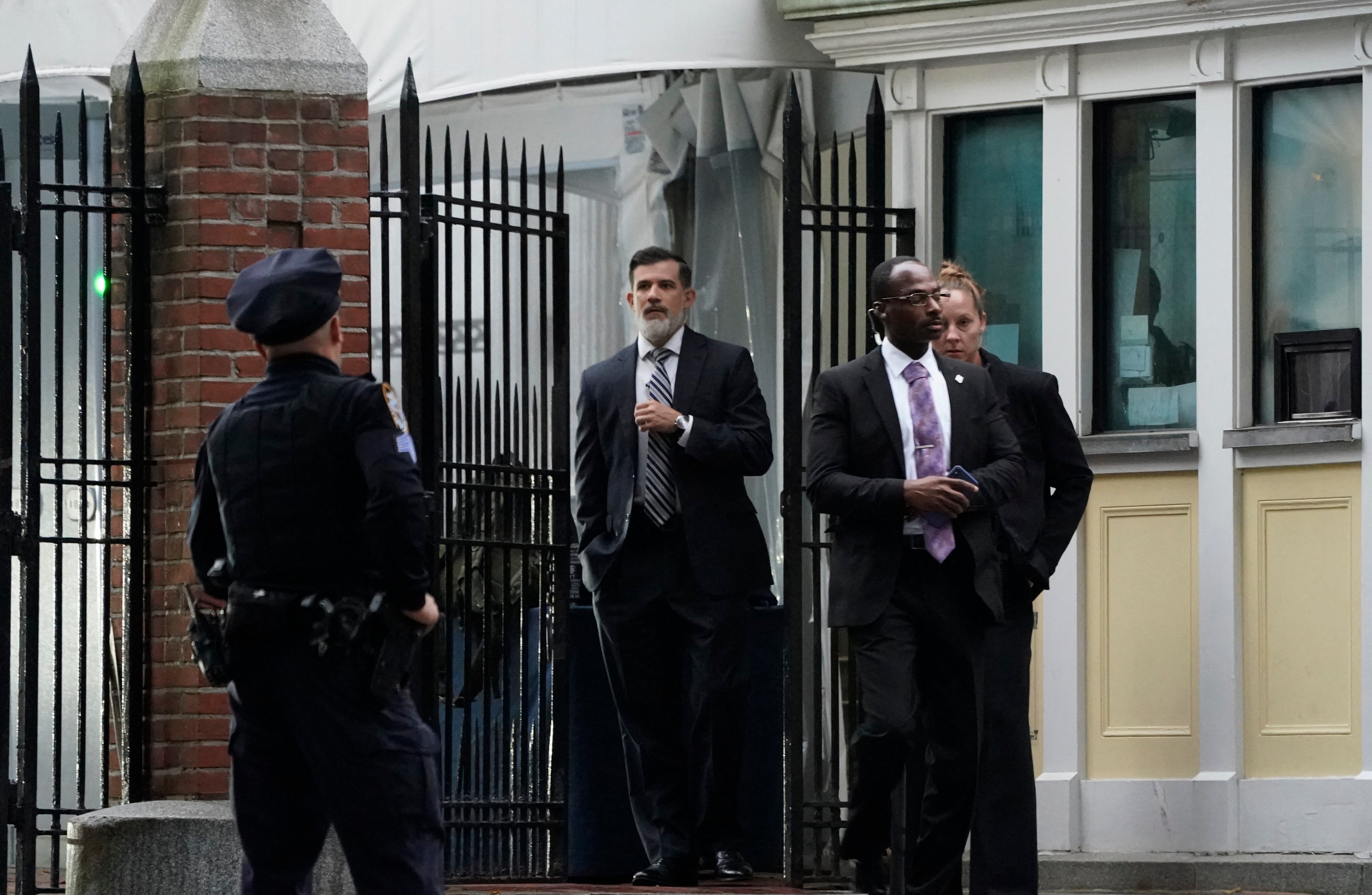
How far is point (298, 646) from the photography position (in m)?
6.21

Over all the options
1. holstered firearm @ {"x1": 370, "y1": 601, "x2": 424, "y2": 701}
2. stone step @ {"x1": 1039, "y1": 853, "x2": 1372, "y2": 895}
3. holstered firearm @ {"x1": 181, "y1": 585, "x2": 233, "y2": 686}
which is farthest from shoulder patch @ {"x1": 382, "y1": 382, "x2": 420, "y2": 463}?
stone step @ {"x1": 1039, "y1": 853, "x2": 1372, "y2": 895}

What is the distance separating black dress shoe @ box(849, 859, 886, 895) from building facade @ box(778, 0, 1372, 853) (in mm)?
2140

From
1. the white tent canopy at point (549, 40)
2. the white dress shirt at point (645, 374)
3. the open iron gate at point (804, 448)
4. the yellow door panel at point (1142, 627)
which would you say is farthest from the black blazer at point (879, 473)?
the white tent canopy at point (549, 40)

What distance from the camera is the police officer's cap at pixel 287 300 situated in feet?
20.9

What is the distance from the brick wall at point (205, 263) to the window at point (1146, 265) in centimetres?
321

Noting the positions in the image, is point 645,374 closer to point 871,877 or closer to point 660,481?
point 660,481

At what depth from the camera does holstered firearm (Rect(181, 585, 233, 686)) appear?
6305 millimetres

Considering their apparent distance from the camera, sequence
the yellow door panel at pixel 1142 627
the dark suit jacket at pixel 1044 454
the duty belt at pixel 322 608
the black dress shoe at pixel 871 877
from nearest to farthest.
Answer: the duty belt at pixel 322 608, the black dress shoe at pixel 871 877, the dark suit jacket at pixel 1044 454, the yellow door panel at pixel 1142 627

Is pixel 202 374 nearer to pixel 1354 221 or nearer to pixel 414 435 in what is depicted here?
pixel 414 435

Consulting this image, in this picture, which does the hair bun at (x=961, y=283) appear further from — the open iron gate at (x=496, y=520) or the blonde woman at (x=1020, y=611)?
the open iron gate at (x=496, y=520)

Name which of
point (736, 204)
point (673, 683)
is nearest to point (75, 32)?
point (736, 204)

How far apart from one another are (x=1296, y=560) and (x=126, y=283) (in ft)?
14.1

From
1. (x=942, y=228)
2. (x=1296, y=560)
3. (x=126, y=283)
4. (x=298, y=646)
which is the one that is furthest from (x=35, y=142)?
(x=1296, y=560)

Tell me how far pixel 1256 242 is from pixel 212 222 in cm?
396
